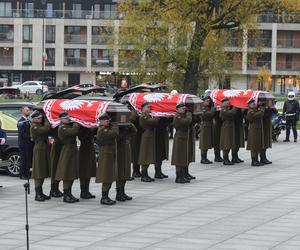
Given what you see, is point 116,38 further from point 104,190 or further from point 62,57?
point 62,57

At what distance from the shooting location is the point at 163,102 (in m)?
17.8

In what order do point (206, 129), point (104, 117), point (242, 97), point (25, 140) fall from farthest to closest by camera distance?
point (206, 129) → point (242, 97) → point (25, 140) → point (104, 117)

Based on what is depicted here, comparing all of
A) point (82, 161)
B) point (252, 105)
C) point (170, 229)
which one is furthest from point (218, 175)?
point (170, 229)

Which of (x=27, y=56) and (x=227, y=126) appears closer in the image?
(x=227, y=126)

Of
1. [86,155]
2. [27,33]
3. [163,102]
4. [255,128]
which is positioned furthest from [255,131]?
[27,33]

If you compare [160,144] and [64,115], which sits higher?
[64,115]

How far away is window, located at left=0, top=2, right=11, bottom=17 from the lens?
88125mm

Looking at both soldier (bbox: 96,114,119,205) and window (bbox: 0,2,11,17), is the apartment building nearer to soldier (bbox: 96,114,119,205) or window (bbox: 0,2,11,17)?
window (bbox: 0,2,11,17)

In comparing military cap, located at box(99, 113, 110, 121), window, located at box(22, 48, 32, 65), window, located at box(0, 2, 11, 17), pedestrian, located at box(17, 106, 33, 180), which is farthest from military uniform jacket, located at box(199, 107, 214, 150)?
window, located at box(0, 2, 11, 17)

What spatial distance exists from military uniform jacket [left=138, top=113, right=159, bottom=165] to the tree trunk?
18007mm

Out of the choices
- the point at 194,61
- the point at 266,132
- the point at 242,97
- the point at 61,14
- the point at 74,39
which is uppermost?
the point at 61,14

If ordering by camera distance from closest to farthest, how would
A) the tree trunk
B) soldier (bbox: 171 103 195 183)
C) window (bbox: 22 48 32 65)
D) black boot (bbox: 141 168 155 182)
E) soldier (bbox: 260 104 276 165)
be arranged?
soldier (bbox: 171 103 195 183) → black boot (bbox: 141 168 155 182) → soldier (bbox: 260 104 276 165) → the tree trunk → window (bbox: 22 48 32 65)

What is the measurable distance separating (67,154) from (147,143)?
3331 millimetres

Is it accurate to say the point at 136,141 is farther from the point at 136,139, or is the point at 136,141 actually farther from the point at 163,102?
the point at 163,102
